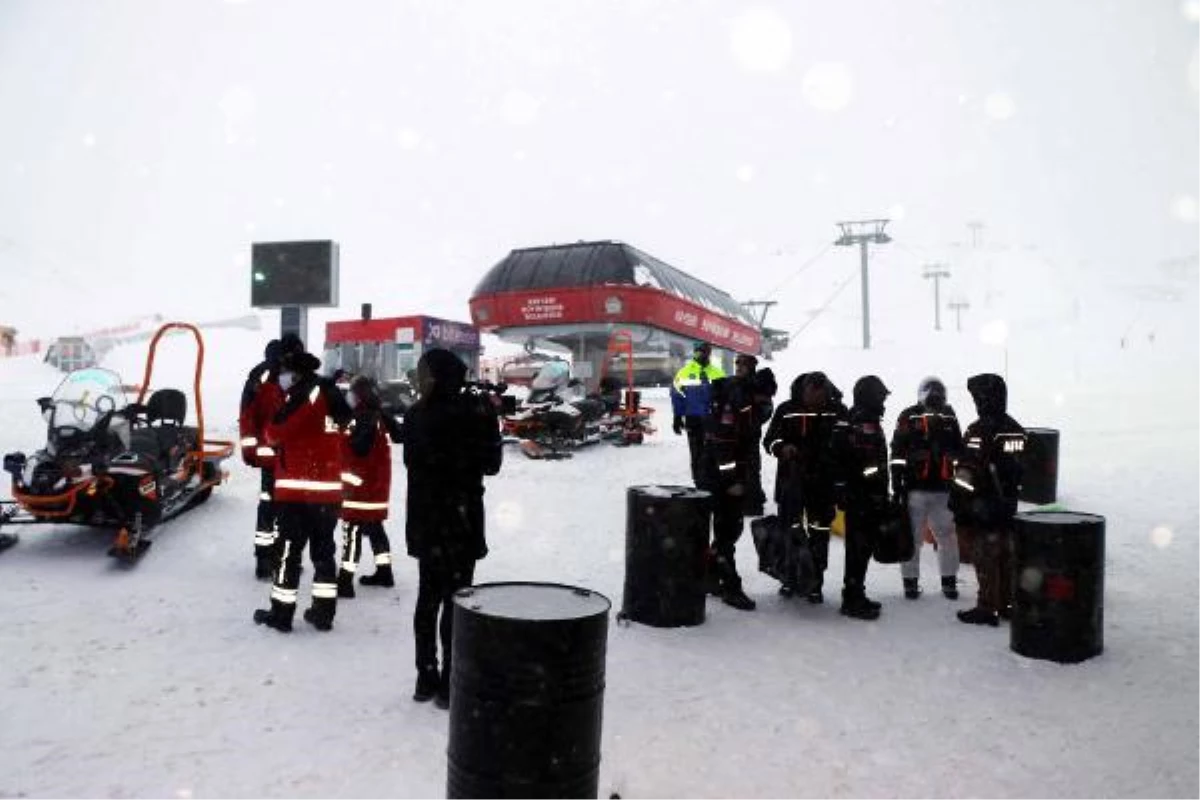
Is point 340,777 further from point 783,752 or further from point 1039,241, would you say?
point 1039,241

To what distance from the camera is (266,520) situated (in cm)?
653

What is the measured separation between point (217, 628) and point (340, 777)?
2446mm

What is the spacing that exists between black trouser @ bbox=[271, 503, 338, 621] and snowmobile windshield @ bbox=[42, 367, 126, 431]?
3.53m

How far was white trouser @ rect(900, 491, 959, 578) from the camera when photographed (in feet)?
21.2

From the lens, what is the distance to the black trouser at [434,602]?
4418mm

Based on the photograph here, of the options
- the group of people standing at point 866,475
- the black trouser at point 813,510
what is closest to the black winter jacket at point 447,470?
the group of people standing at point 866,475

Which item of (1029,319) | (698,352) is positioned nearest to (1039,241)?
(1029,319)

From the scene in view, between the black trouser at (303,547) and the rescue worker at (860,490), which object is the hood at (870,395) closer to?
the rescue worker at (860,490)

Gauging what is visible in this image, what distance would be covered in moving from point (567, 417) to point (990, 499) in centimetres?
842

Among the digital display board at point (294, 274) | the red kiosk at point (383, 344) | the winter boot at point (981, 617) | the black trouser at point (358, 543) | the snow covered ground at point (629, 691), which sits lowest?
the snow covered ground at point (629, 691)

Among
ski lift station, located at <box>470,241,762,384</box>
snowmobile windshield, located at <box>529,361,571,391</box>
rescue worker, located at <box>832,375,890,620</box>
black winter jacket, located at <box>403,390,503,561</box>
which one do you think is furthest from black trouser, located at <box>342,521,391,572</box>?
ski lift station, located at <box>470,241,762,384</box>

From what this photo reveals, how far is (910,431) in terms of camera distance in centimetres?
649

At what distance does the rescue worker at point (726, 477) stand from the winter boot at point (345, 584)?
264 centimetres

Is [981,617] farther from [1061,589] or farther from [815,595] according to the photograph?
[815,595]
